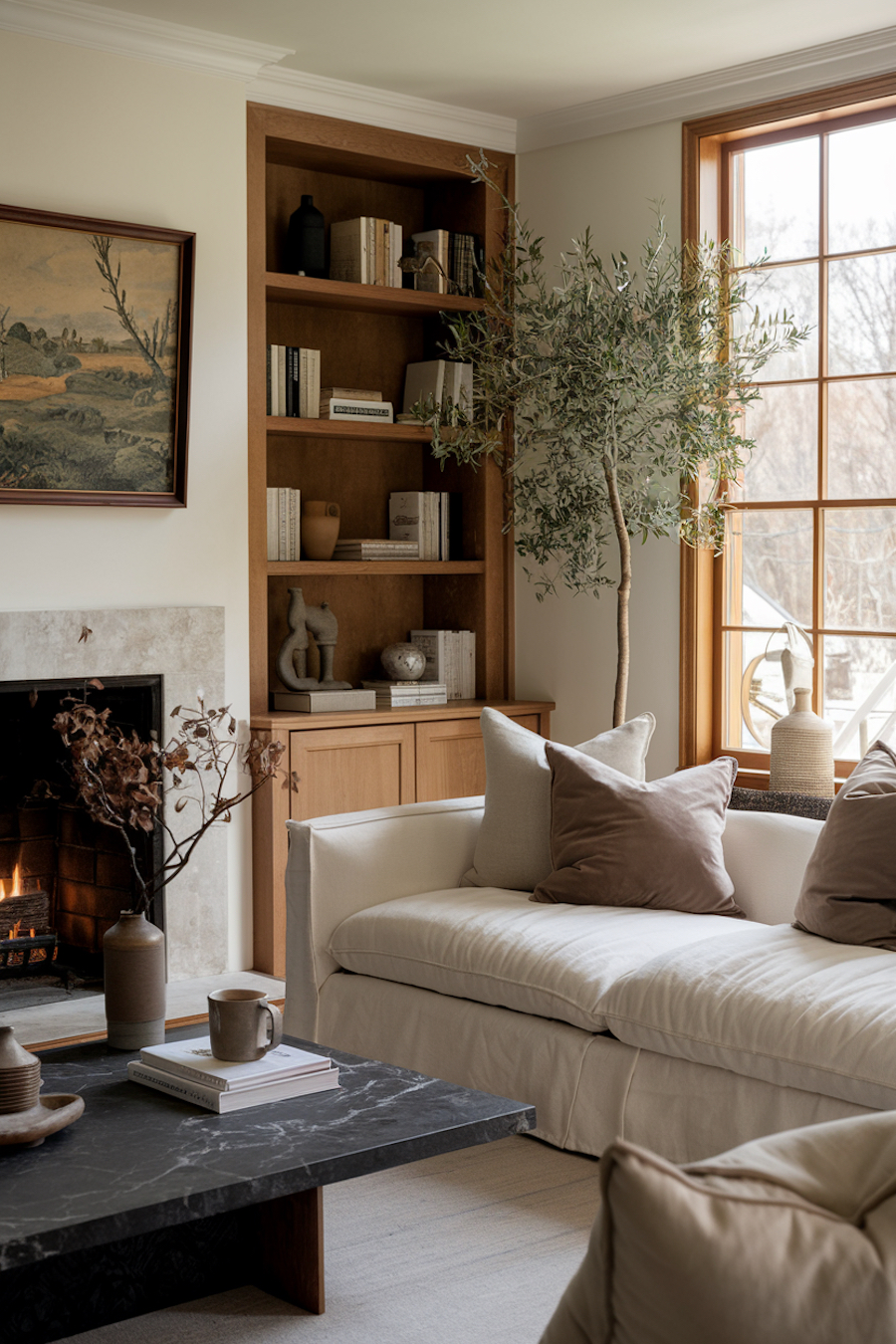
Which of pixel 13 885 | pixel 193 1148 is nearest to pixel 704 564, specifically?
pixel 13 885

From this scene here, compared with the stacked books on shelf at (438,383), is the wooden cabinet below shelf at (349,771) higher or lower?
lower

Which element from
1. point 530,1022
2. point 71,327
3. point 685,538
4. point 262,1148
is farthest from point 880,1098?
point 71,327

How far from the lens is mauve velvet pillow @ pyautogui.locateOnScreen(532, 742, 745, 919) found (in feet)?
11.5

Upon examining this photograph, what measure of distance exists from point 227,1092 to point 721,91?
12.5ft

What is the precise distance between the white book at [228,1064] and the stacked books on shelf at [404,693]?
2.68m

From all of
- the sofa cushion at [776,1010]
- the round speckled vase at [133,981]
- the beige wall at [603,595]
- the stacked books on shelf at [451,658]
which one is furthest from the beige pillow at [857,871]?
the stacked books on shelf at [451,658]

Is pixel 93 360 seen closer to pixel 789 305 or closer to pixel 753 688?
pixel 789 305

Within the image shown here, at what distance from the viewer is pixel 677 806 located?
356 centimetres

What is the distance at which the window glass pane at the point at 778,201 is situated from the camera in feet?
15.3

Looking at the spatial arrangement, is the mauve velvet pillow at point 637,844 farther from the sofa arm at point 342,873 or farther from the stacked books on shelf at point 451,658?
the stacked books on shelf at point 451,658

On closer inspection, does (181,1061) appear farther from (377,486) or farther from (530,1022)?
(377,486)

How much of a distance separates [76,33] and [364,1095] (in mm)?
3269

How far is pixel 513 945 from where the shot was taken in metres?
3.25

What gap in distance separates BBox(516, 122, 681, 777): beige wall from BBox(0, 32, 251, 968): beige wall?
1259 millimetres
